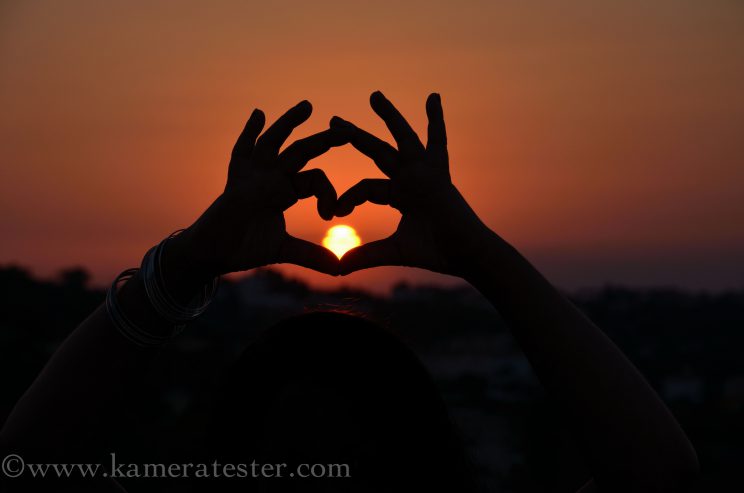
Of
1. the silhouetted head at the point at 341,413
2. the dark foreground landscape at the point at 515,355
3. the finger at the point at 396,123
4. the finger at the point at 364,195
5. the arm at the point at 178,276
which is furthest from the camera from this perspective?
the dark foreground landscape at the point at 515,355

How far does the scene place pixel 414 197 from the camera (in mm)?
2396

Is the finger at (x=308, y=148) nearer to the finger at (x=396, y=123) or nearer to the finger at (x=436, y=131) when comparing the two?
the finger at (x=396, y=123)

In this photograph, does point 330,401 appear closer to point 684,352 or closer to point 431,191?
point 431,191

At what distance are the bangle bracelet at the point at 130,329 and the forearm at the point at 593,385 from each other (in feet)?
2.96

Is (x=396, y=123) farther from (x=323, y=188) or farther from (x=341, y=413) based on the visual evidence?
(x=341, y=413)

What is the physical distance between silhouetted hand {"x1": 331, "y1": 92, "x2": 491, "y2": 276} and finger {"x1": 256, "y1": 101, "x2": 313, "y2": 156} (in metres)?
0.13

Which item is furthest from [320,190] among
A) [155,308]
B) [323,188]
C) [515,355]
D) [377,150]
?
[515,355]

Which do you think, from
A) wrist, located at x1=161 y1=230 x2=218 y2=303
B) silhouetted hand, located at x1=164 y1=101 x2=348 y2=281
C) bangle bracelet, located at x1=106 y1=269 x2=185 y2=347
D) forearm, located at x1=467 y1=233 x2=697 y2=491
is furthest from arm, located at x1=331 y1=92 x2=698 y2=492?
bangle bracelet, located at x1=106 y1=269 x2=185 y2=347

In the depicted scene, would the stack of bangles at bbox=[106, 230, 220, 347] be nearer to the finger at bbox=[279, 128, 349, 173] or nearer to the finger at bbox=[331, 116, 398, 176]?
the finger at bbox=[279, 128, 349, 173]

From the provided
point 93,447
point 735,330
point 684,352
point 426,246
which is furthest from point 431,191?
point 735,330

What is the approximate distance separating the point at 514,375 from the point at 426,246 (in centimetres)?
1938

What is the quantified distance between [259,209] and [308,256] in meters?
0.22

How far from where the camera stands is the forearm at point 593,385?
1.86 meters

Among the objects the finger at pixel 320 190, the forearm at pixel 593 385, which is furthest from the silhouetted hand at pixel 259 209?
the forearm at pixel 593 385
